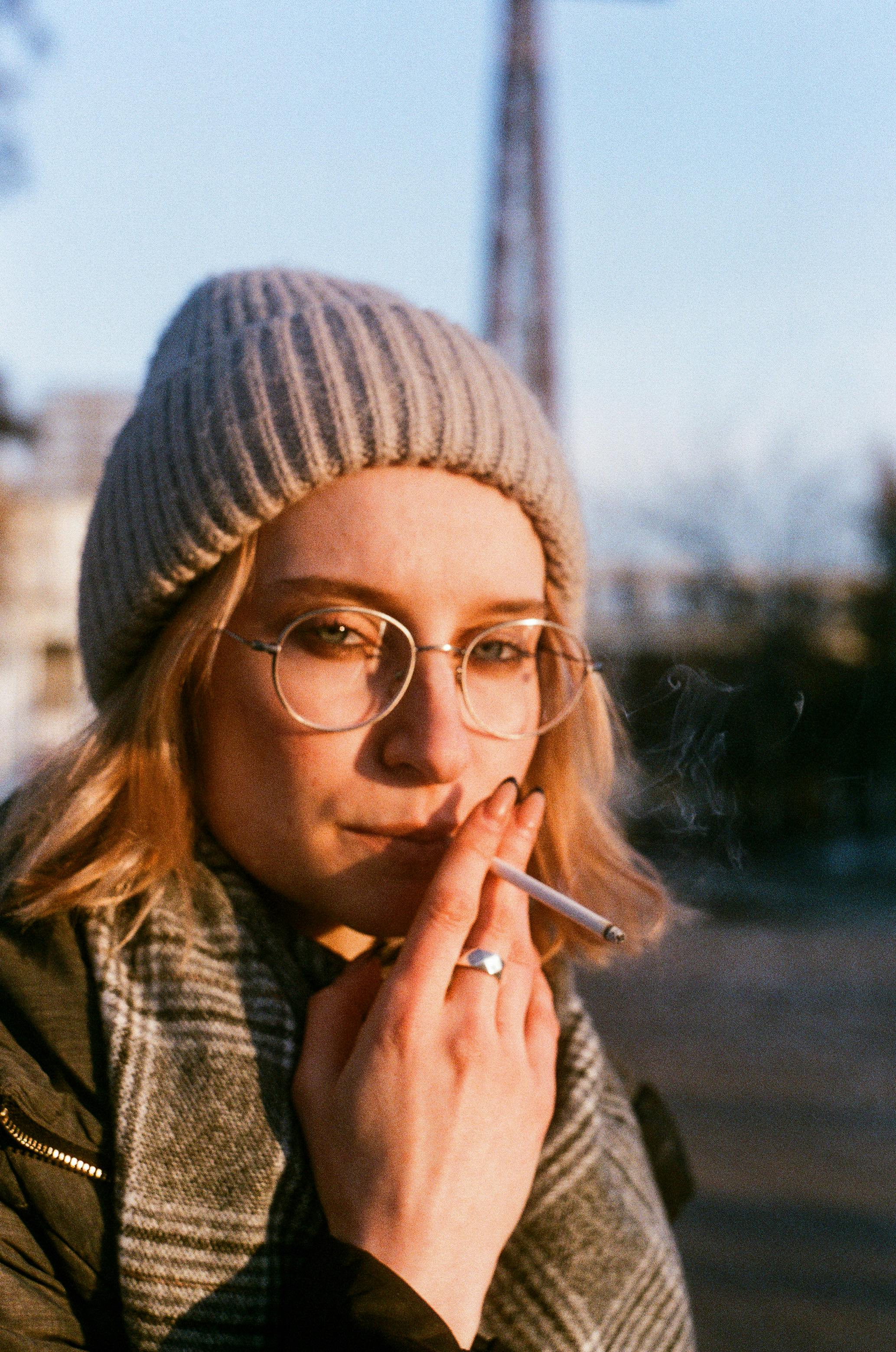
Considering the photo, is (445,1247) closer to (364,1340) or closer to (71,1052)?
(364,1340)

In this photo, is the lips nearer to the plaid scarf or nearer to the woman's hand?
the woman's hand

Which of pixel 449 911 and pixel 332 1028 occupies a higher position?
pixel 449 911

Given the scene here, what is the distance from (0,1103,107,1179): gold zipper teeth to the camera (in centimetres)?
141

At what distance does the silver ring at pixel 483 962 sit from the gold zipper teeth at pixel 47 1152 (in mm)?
543

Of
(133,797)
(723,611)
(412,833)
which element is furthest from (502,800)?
(723,611)

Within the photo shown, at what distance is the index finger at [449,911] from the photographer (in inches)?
60.9

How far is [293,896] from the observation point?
1750 millimetres

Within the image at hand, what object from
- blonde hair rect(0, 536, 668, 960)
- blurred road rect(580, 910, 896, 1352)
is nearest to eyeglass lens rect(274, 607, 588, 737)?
blonde hair rect(0, 536, 668, 960)

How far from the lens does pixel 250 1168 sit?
1.50m

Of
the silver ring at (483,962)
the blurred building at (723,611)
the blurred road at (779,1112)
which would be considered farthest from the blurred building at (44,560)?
the silver ring at (483,962)

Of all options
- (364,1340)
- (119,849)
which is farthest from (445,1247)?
(119,849)

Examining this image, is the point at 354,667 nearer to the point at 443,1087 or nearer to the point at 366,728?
the point at 366,728

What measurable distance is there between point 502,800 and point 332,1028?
1.34 ft

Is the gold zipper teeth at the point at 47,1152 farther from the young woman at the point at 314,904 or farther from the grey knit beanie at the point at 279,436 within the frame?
the grey knit beanie at the point at 279,436
